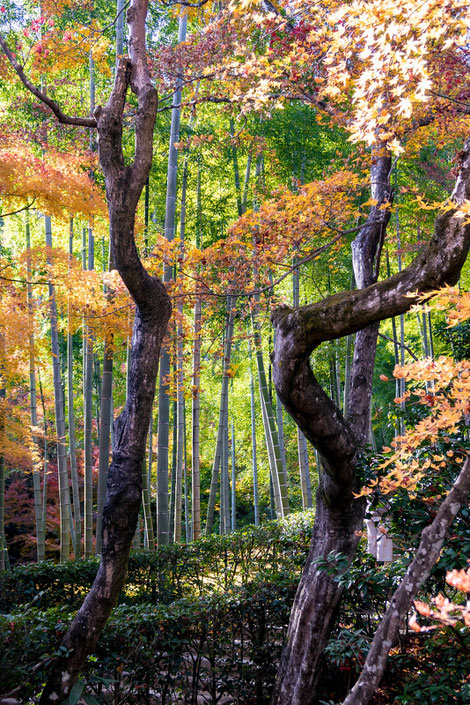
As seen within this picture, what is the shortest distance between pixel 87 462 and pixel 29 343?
7.29ft

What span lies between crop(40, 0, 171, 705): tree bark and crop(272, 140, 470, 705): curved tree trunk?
76 cm

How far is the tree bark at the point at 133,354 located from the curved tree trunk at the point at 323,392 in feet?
2.49

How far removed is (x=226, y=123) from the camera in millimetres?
7391

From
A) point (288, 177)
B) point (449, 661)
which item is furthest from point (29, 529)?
point (449, 661)

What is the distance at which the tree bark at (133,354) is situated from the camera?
2.42 m

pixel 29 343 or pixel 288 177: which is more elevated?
pixel 288 177

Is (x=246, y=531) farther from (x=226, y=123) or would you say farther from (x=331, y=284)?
(x=226, y=123)

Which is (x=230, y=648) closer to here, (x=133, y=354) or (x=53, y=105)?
(x=133, y=354)

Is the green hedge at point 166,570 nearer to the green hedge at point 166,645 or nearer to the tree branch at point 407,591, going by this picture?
the green hedge at point 166,645

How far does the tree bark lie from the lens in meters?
2.42

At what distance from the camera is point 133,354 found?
2.76 metres

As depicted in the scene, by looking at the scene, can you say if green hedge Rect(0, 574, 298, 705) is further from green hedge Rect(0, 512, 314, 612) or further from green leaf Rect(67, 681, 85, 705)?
green hedge Rect(0, 512, 314, 612)

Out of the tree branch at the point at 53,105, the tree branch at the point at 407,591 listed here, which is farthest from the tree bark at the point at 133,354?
the tree branch at the point at 407,591

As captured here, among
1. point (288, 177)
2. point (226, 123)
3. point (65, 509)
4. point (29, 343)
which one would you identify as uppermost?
point (226, 123)
